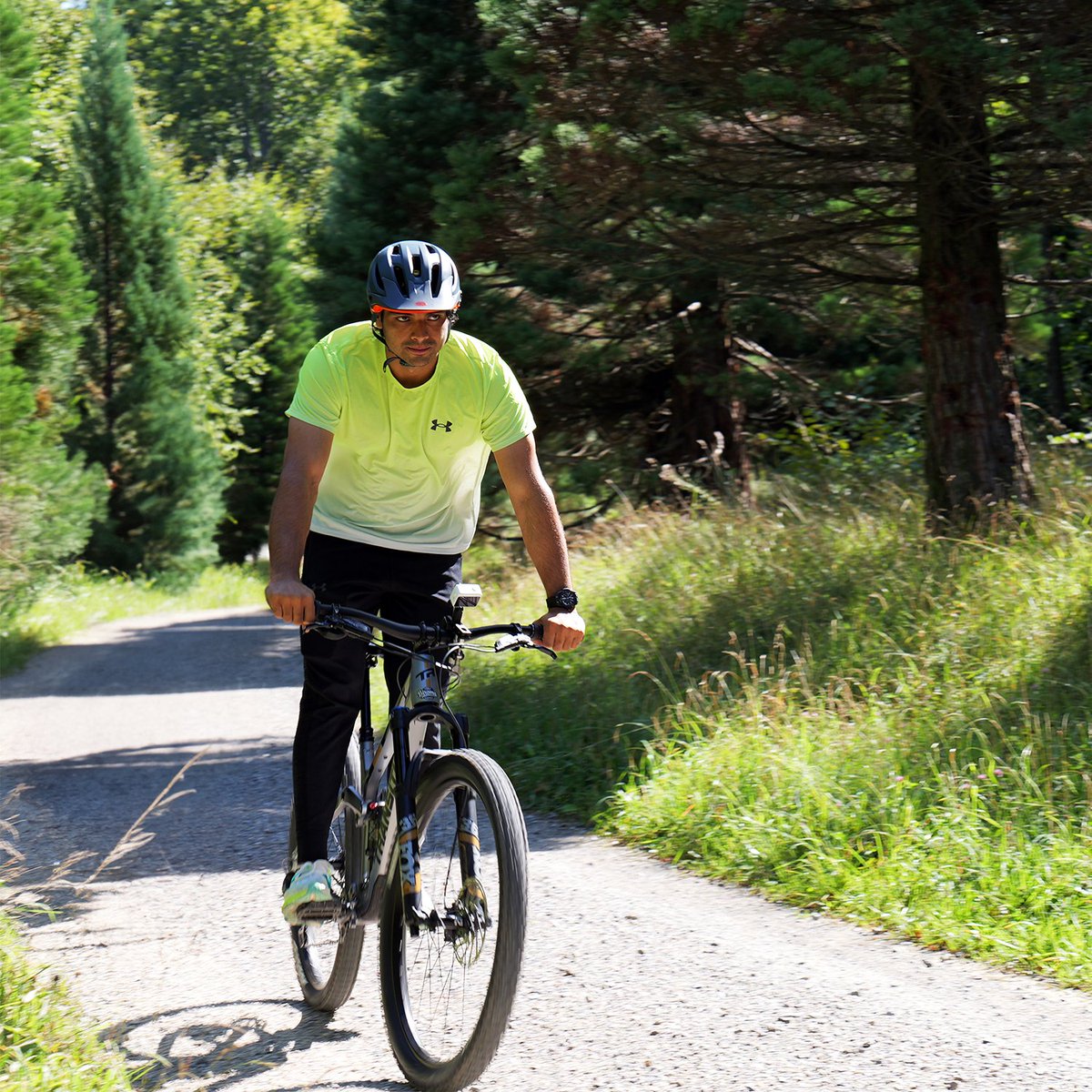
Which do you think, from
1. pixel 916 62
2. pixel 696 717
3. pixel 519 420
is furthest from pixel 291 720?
pixel 519 420

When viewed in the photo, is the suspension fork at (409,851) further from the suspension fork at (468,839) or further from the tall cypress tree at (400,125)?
the tall cypress tree at (400,125)

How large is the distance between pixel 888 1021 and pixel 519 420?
203 centimetres

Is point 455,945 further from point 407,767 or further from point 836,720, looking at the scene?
point 836,720

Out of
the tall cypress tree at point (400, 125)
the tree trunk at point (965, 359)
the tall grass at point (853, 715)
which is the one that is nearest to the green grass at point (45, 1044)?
the tall grass at point (853, 715)

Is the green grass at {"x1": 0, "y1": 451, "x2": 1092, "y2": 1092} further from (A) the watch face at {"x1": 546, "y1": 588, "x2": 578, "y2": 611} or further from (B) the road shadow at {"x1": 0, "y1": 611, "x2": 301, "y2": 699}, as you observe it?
(B) the road shadow at {"x1": 0, "y1": 611, "x2": 301, "y2": 699}

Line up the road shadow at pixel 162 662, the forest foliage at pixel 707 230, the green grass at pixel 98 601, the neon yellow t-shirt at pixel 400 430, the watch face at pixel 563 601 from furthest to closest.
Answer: the green grass at pixel 98 601 < the road shadow at pixel 162 662 < the forest foliage at pixel 707 230 < the neon yellow t-shirt at pixel 400 430 < the watch face at pixel 563 601

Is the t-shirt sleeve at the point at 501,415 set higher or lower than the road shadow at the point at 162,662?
higher

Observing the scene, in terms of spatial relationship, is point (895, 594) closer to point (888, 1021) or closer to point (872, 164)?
point (872, 164)

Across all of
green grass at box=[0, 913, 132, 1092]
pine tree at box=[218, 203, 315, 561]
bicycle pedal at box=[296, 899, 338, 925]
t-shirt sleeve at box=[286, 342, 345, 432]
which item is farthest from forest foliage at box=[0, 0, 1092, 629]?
pine tree at box=[218, 203, 315, 561]

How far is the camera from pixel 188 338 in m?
28.6

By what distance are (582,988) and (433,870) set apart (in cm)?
103

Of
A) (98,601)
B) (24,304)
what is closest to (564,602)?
(24,304)

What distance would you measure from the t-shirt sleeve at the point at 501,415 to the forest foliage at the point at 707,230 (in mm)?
4095

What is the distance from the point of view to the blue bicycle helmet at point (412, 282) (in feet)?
12.2
